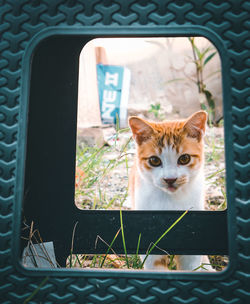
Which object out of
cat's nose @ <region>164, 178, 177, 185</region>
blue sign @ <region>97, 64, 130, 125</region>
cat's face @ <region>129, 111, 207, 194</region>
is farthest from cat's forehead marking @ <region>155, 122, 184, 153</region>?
blue sign @ <region>97, 64, 130, 125</region>

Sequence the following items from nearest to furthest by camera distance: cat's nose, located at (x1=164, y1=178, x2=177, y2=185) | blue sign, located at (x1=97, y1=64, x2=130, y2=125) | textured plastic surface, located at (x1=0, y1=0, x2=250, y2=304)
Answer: textured plastic surface, located at (x1=0, y1=0, x2=250, y2=304) → cat's nose, located at (x1=164, y1=178, x2=177, y2=185) → blue sign, located at (x1=97, y1=64, x2=130, y2=125)

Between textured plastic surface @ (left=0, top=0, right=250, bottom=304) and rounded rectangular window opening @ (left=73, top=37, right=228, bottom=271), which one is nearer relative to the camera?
textured plastic surface @ (left=0, top=0, right=250, bottom=304)

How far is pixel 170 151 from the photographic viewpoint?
3.28 feet

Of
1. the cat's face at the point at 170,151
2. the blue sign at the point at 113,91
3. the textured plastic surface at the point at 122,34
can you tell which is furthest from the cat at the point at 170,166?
the blue sign at the point at 113,91

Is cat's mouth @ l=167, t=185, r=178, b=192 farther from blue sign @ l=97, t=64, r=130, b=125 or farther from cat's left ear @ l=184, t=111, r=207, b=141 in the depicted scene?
blue sign @ l=97, t=64, r=130, b=125

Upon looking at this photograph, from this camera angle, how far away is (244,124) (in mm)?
434

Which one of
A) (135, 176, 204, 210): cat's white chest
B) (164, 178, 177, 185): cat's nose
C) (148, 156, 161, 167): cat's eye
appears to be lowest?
(135, 176, 204, 210): cat's white chest

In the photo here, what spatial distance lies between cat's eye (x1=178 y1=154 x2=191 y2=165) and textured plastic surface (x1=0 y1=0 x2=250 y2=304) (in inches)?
23.4

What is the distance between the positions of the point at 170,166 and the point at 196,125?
0.61 ft

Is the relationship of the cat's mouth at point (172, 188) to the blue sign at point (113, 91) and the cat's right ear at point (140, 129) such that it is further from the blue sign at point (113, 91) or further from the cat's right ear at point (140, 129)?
the blue sign at point (113, 91)

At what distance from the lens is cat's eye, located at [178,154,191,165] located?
1025 mm

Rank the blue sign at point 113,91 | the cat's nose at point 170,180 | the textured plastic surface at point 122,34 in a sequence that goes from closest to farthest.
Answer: the textured plastic surface at point 122,34 < the cat's nose at point 170,180 < the blue sign at point 113,91

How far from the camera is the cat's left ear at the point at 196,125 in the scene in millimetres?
994

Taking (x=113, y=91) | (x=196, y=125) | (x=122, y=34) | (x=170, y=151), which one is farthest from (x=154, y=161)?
(x=113, y=91)
